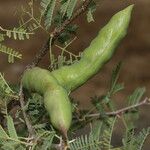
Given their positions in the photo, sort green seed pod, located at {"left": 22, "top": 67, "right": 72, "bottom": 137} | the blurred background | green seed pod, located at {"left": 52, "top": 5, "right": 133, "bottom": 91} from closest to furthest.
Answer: green seed pod, located at {"left": 22, "top": 67, "right": 72, "bottom": 137} < green seed pod, located at {"left": 52, "top": 5, "right": 133, "bottom": 91} < the blurred background

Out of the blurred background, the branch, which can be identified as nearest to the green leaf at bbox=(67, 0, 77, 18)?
the branch

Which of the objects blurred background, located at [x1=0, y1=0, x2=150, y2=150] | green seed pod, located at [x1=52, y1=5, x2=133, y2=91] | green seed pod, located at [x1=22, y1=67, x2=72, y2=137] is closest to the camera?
green seed pod, located at [x1=22, y1=67, x2=72, y2=137]

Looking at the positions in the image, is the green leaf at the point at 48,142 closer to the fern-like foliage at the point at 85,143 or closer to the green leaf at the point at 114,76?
the fern-like foliage at the point at 85,143

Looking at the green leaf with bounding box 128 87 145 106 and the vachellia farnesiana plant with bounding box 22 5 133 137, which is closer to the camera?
the vachellia farnesiana plant with bounding box 22 5 133 137

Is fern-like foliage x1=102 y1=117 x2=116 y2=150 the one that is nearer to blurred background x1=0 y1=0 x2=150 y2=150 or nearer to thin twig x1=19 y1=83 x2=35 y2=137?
thin twig x1=19 y1=83 x2=35 y2=137

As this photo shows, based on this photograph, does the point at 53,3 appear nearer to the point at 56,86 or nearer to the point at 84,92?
the point at 56,86

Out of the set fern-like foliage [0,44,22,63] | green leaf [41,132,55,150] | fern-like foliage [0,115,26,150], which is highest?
fern-like foliage [0,44,22,63]

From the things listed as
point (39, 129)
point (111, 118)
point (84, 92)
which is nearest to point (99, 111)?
point (111, 118)

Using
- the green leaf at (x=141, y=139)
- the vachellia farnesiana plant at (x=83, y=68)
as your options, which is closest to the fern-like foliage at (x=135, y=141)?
the green leaf at (x=141, y=139)

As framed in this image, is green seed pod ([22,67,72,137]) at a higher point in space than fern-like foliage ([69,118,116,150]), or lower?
higher
